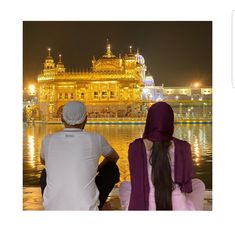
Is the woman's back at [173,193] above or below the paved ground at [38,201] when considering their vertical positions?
above

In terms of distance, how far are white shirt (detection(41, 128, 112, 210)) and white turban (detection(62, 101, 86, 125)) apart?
1.5 inches

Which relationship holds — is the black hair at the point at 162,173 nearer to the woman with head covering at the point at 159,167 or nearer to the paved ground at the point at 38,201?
the woman with head covering at the point at 159,167

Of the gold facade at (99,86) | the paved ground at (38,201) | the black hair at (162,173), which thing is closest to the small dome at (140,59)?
the gold facade at (99,86)

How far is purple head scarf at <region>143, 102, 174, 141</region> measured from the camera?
1.69 meters

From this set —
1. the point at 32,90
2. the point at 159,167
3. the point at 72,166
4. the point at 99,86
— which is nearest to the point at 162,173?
the point at 159,167

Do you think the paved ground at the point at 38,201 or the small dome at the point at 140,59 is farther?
the small dome at the point at 140,59

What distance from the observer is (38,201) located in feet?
8.17

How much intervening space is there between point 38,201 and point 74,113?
84cm

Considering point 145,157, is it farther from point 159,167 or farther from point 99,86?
point 99,86

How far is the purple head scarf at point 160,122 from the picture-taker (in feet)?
5.55
